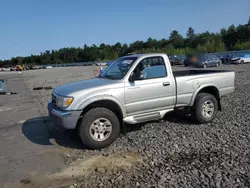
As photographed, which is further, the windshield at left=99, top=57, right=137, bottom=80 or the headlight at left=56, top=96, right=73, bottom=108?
the windshield at left=99, top=57, right=137, bottom=80

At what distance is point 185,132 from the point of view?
5809mm

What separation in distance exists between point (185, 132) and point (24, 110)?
6.79 metres

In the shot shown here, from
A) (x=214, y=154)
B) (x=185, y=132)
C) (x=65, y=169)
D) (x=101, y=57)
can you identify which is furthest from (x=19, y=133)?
(x=101, y=57)

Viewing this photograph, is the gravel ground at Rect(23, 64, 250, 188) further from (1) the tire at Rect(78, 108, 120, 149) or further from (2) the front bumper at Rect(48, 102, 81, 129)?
(2) the front bumper at Rect(48, 102, 81, 129)

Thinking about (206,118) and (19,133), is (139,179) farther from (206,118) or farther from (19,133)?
(19,133)

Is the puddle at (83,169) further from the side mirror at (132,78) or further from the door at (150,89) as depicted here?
the side mirror at (132,78)

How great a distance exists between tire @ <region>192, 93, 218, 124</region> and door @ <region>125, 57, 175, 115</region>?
2.38ft

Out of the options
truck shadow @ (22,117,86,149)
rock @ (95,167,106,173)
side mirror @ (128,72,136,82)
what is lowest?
truck shadow @ (22,117,86,149)

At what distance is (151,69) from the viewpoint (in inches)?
229

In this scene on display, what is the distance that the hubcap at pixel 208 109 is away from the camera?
20.9ft

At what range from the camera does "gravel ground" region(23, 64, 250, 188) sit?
3.68 meters

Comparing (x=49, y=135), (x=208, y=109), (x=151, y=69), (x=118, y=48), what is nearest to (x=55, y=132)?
(x=49, y=135)

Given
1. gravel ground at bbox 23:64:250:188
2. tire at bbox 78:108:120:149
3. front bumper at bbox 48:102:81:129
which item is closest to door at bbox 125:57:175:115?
tire at bbox 78:108:120:149

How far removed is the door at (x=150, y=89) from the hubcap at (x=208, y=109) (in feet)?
3.22
